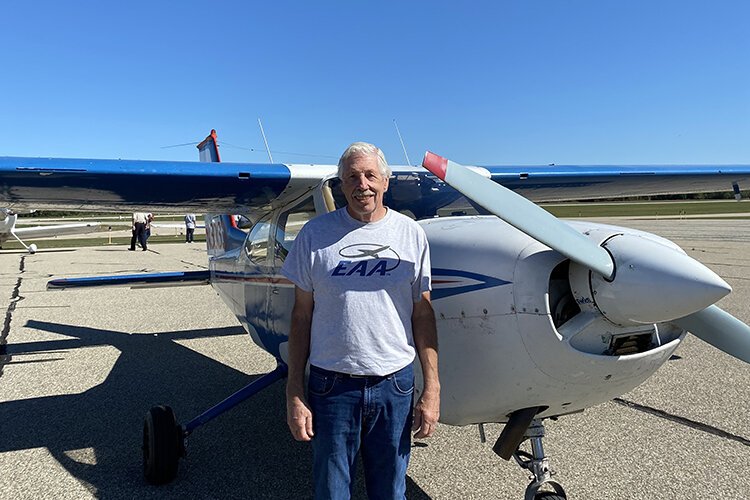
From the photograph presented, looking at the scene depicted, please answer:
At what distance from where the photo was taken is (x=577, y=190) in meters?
6.05

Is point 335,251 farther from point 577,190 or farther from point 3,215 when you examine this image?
point 3,215

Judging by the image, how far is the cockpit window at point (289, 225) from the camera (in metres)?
3.70

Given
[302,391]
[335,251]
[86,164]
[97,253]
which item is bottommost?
[97,253]

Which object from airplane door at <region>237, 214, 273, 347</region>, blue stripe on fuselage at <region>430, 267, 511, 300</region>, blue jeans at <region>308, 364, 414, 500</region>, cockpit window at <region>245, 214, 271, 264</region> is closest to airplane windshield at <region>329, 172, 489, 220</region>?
blue stripe on fuselage at <region>430, 267, 511, 300</region>

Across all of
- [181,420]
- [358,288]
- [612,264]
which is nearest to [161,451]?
[181,420]

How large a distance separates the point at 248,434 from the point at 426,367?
8.38ft

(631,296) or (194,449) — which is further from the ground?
(631,296)

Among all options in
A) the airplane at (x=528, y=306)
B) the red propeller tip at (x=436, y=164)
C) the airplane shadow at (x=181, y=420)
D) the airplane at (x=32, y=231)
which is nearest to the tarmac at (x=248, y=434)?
the airplane shadow at (x=181, y=420)

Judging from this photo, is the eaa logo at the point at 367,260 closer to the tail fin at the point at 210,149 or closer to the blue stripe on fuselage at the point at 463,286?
the blue stripe on fuselage at the point at 463,286

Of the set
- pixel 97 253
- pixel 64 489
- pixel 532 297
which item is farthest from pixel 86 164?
pixel 97 253

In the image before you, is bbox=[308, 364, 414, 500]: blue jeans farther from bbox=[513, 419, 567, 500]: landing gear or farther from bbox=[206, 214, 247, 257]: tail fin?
bbox=[206, 214, 247, 257]: tail fin

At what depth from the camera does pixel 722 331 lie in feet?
7.93

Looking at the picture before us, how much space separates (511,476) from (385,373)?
1894mm

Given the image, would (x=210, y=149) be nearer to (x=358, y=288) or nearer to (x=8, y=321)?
(x=8, y=321)
